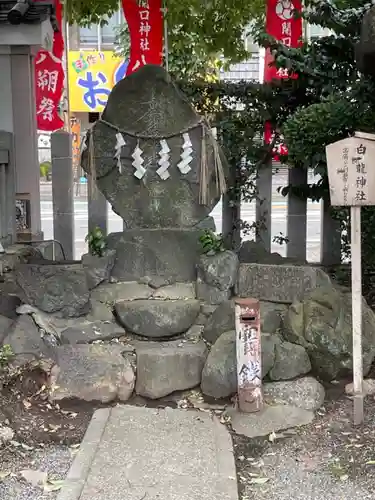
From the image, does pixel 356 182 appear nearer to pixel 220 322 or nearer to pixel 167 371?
pixel 220 322

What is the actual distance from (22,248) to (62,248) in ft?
2.49

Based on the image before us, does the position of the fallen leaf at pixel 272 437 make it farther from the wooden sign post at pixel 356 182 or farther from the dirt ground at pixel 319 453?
the wooden sign post at pixel 356 182

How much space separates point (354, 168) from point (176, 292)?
2.05m

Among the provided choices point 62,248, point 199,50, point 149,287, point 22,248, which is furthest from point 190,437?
point 199,50

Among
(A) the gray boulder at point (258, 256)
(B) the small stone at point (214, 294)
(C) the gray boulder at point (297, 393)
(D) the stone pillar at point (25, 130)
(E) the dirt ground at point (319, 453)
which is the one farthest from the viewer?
(D) the stone pillar at point (25, 130)

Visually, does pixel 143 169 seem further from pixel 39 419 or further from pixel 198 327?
pixel 39 419

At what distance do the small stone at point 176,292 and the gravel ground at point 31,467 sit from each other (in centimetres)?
182

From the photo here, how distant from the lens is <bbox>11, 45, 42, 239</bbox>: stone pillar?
7207mm

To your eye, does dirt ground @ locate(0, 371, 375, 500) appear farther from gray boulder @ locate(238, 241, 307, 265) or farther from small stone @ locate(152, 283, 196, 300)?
gray boulder @ locate(238, 241, 307, 265)

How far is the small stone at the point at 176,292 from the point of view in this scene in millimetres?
5301

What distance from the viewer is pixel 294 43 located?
24.8 feet

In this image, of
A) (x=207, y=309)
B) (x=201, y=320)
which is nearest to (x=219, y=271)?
(x=207, y=309)

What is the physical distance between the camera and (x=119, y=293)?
210 inches

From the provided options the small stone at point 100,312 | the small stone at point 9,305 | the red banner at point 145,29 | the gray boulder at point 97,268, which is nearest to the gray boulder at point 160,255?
the gray boulder at point 97,268
